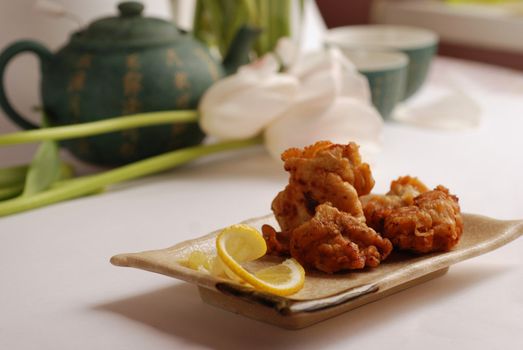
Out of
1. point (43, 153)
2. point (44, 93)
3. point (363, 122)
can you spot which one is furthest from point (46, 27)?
point (363, 122)

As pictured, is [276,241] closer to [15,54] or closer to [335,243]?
[335,243]

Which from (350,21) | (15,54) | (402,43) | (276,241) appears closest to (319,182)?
(276,241)

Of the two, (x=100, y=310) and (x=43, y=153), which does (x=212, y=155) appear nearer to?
(x=43, y=153)

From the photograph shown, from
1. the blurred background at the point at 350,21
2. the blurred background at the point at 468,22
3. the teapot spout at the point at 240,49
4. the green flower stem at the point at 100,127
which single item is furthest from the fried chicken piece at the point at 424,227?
the blurred background at the point at 468,22

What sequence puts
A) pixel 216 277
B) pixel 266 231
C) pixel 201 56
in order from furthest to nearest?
pixel 201 56 < pixel 266 231 < pixel 216 277

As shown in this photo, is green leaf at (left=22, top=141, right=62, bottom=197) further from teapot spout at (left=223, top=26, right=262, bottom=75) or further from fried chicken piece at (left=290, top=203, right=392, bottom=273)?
fried chicken piece at (left=290, top=203, right=392, bottom=273)

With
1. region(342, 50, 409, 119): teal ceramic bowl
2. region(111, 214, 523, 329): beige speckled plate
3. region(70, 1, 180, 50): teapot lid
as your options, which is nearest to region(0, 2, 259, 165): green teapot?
region(70, 1, 180, 50): teapot lid
